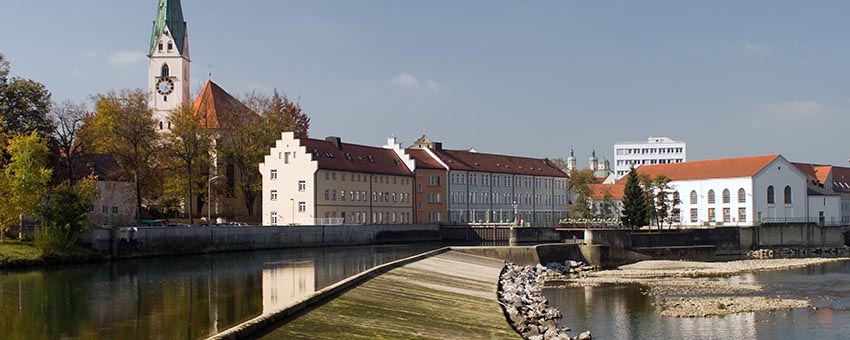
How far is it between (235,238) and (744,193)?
58.4 metres

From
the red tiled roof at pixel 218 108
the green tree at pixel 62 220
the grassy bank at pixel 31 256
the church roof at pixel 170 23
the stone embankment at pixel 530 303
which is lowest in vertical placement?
the stone embankment at pixel 530 303

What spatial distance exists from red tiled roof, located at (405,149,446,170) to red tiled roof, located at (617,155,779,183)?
1197 inches

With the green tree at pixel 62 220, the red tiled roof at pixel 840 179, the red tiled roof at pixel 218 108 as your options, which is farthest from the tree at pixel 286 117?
the red tiled roof at pixel 840 179

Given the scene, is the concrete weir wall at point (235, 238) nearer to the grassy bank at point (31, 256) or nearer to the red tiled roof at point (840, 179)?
the grassy bank at point (31, 256)

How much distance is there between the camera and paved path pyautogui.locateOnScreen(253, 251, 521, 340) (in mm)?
22453

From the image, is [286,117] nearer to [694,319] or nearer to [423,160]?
[423,160]

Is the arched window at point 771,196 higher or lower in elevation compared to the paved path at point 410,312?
higher

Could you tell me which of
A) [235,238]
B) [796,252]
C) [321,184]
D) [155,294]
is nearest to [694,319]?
[155,294]

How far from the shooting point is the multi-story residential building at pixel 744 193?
9381cm

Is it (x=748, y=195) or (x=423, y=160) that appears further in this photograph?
(x=423, y=160)

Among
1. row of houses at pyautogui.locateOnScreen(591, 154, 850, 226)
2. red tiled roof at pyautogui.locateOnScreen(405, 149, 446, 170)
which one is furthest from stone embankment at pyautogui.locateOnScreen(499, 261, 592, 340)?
row of houses at pyautogui.locateOnScreen(591, 154, 850, 226)

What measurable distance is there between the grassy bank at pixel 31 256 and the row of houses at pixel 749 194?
67.7m

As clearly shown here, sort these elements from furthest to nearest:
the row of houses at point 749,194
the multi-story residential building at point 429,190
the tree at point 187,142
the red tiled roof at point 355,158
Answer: the multi-story residential building at point 429,190, the row of houses at point 749,194, the red tiled roof at point 355,158, the tree at point 187,142

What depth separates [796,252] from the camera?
3285 inches
